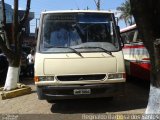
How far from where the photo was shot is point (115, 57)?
32.1ft

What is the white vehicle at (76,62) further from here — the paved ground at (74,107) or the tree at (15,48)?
the tree at (15,48)

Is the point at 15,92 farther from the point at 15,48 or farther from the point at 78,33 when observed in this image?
the point at 78,33

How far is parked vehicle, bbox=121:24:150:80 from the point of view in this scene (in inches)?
484

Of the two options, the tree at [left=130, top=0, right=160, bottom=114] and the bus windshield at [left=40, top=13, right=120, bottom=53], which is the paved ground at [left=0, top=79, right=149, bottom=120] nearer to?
the bus windshield at [left=40, top=13, right=120, bottom=53]

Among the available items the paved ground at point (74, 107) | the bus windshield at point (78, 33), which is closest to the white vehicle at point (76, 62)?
the bus windshield at point (78, 33)

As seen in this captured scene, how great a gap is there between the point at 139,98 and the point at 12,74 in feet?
13.8

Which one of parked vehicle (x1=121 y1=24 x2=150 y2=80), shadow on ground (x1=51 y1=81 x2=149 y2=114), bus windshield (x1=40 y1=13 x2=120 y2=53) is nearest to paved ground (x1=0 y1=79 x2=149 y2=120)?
shadow on ground (x1=51 y1=81 x2=149 y2=114)

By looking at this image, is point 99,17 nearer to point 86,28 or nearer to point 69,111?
point 86,28

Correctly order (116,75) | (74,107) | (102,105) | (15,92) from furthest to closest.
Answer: (15,92), (102,105), (74,107), (116,75)

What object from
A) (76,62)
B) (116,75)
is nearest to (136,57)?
(116,75)

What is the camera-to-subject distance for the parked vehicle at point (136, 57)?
12290 mm

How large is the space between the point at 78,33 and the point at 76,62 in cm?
99

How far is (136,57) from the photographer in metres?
13.5

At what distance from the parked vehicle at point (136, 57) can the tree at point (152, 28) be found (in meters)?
4.63
